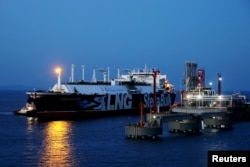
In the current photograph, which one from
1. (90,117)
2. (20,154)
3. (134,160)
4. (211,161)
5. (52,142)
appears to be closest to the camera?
(211,161)

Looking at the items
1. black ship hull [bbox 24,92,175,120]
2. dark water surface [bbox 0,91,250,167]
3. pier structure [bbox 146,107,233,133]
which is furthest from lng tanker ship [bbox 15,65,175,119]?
dark water surface [bbox 0,91,250,167]

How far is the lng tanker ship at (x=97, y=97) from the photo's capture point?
73625mm

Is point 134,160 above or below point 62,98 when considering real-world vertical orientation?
below

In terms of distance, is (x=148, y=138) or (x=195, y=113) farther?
(x=195, y=113)

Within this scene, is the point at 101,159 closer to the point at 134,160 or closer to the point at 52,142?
the point at 134,160

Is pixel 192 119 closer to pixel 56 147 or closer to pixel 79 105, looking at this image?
pixel 56 147

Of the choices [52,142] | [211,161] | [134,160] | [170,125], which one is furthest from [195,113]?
[211,161]

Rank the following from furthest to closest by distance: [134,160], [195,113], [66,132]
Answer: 1. [195,113]
2. [66,132]
3. [134,160]

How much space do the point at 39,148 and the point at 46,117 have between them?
3153 cm

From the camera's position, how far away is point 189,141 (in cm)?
4662

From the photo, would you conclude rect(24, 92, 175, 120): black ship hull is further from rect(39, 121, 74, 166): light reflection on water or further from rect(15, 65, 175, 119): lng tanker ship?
rect(39, 121, 74, 166): light reflection on water

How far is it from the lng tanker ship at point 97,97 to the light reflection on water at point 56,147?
1130cm

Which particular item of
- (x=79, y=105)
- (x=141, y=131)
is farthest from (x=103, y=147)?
(x=79, y=105)

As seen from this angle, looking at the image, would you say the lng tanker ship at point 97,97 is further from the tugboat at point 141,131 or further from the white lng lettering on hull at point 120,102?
the tugboat at point 141,131
